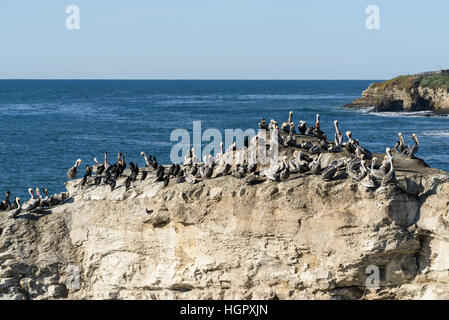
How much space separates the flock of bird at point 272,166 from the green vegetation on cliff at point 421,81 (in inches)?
3990

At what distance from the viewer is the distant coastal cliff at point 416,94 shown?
417ft

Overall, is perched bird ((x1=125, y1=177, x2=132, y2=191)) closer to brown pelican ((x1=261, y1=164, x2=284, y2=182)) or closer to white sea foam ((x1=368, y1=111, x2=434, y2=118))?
brown pelican ((x1=261, y1=164, x2=284, y2=182))

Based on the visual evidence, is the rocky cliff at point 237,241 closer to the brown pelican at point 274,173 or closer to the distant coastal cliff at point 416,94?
the brown pelican at point 274,173

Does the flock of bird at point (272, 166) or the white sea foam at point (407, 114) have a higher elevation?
the flock of bird at point (272, 166)

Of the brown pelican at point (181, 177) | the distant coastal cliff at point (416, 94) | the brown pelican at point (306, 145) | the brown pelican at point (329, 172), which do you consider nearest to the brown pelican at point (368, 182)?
the brown pelican at point (329, 172)

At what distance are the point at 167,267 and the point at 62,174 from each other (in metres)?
38.8

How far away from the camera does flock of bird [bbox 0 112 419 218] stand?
2591 centimetres

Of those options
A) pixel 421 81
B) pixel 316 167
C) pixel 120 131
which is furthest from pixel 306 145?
pixel 421 81

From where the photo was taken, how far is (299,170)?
88.1ft

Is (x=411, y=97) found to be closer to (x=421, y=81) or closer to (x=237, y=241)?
(x=421, y=81)

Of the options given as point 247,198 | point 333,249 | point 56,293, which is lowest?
point 56,293

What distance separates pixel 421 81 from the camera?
130625mm
